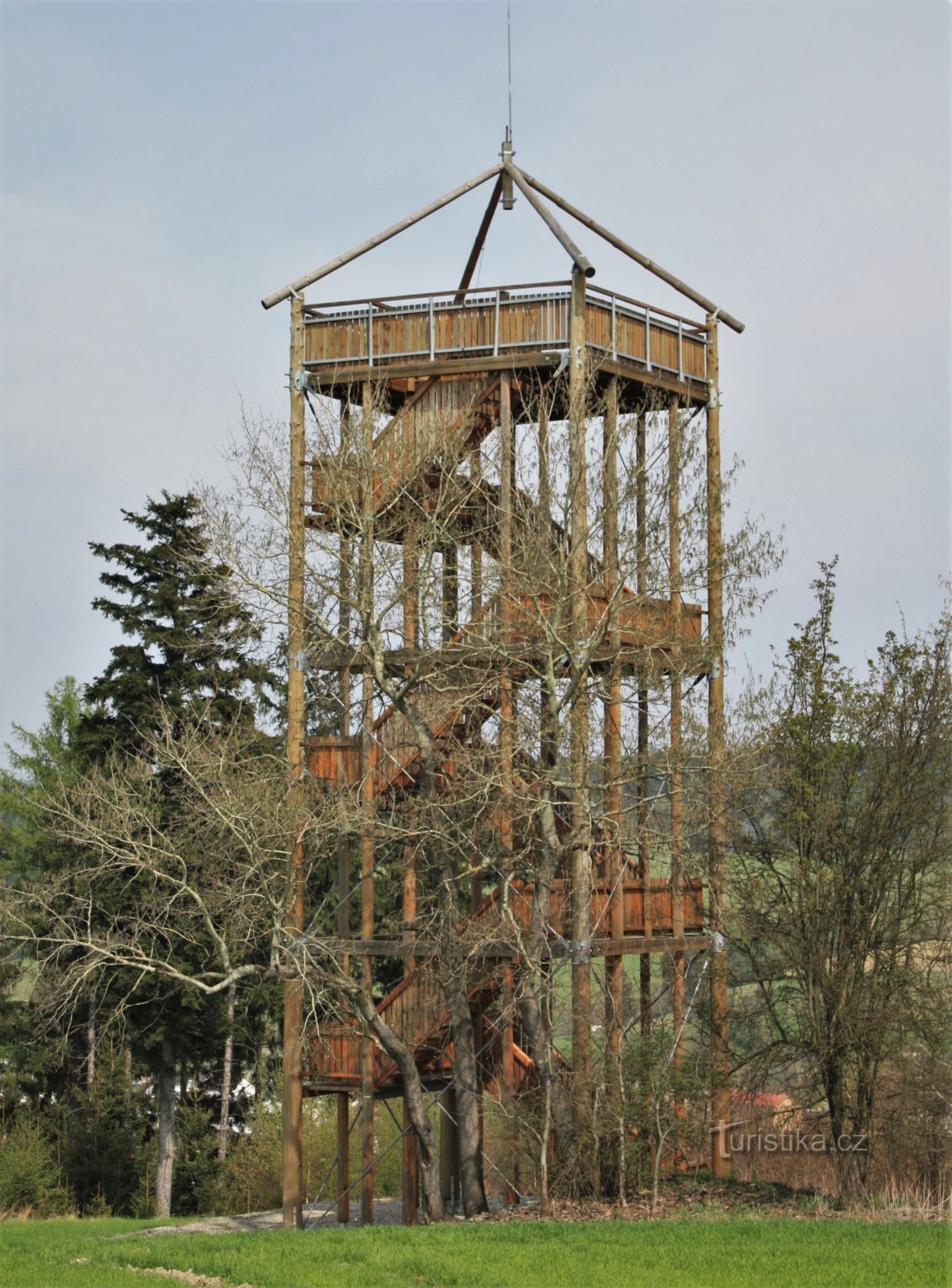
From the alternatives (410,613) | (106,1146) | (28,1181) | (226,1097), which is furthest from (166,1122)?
(410,613)

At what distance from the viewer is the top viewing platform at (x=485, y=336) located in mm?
19906

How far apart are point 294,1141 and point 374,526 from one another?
25.0 feet

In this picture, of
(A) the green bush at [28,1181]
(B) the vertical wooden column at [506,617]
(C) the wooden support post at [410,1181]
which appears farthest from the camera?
(A) the green bush at [28,1181]

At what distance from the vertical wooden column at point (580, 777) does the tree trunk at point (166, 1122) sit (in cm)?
1336

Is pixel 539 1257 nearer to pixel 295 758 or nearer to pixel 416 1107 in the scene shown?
pixel 416 1107

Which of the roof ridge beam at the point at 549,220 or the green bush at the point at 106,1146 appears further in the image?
→ the green bush at the point at 106,1146

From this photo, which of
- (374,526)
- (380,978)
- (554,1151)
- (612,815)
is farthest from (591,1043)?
(380,978)

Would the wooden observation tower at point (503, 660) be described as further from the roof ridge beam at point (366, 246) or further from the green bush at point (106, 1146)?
the green bush at point (106, 1146)

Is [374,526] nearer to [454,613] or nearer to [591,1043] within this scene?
[454,613]

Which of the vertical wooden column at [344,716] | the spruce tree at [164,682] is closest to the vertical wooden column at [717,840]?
the vertical wooden column at [344,716]

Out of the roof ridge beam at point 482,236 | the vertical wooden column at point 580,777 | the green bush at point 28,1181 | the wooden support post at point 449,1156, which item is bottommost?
the green bush at point 28,1181

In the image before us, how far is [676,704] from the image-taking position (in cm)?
1928

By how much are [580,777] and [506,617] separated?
202 cm

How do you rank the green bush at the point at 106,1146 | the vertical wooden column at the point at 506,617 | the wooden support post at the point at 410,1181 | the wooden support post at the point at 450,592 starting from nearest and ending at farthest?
the vertical wooden column at the point at 506,617, the wooden support post at the point at 450,592, the wooden support post at the point at 410,1181, the green bush at the point at 106,1146
